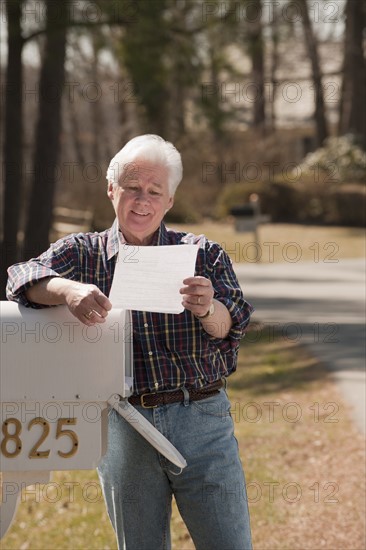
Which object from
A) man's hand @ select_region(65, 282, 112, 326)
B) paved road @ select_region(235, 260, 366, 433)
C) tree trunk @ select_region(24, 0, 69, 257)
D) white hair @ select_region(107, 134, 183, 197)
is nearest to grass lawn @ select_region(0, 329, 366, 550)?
paved road @ select_region(235, 260, 366, 433)

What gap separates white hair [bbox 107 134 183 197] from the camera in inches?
134

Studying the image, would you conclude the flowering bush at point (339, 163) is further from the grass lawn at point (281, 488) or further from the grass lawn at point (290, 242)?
the grass lawn at point (281, 488)

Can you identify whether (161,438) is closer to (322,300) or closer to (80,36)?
(322,300)

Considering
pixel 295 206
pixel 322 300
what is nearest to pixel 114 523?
pixel 322 300

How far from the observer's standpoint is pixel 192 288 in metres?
3.09

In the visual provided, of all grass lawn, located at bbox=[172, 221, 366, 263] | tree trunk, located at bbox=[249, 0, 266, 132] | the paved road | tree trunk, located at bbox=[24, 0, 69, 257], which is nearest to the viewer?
the paved road

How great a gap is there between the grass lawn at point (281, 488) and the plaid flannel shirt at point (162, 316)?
2402 mm

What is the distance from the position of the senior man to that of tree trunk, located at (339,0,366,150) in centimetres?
2983

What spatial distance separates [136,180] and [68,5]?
36.4ft

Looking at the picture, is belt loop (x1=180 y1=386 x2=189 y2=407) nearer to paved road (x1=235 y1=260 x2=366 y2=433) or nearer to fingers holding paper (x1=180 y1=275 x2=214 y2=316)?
fingers holding paper (x1=180 y1=275 x2=214 y2=316)

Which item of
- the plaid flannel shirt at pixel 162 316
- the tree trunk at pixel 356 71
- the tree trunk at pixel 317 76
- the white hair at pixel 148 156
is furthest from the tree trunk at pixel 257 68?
the plaid flannel shirt at pixel 162 316

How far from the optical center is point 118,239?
3410 millimetres

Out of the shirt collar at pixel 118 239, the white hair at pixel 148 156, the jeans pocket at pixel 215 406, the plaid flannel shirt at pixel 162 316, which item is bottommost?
the jeans pocket at pixel 215 406

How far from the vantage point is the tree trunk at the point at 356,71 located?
3297 centimetres
